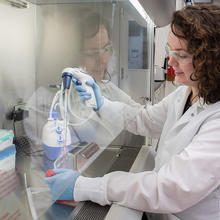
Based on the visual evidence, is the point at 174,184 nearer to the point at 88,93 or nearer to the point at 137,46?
the point at 88,93

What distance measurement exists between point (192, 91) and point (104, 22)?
0.62 meters

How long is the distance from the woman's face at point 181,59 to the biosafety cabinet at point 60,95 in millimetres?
445

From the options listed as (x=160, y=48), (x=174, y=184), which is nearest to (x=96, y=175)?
(x=174, y=184)

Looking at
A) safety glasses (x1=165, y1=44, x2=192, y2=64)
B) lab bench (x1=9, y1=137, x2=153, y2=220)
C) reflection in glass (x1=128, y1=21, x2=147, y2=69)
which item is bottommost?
lab bench (x1=9, y1=137, x2=153, y2=220)

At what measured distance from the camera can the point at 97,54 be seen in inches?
54.2

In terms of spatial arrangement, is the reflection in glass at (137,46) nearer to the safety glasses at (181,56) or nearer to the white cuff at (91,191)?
the safety glasses at (181,56)

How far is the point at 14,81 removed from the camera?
4.53ft

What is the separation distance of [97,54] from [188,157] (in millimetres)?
773

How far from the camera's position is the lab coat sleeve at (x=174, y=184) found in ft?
2.80

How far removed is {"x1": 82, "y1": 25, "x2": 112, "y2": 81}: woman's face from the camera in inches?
51.3

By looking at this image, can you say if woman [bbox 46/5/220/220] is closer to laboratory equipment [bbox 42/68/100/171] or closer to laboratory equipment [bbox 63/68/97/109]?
laboratory equipment [bbox 42/68/100/171]

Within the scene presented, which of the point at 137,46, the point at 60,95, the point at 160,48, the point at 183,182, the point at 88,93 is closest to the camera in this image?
the point at 183,182

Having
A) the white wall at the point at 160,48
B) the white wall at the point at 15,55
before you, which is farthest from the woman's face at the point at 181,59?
the white wall at the point at 160,48

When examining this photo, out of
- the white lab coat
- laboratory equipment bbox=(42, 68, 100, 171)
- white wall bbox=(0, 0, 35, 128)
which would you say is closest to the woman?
the white lab coat
